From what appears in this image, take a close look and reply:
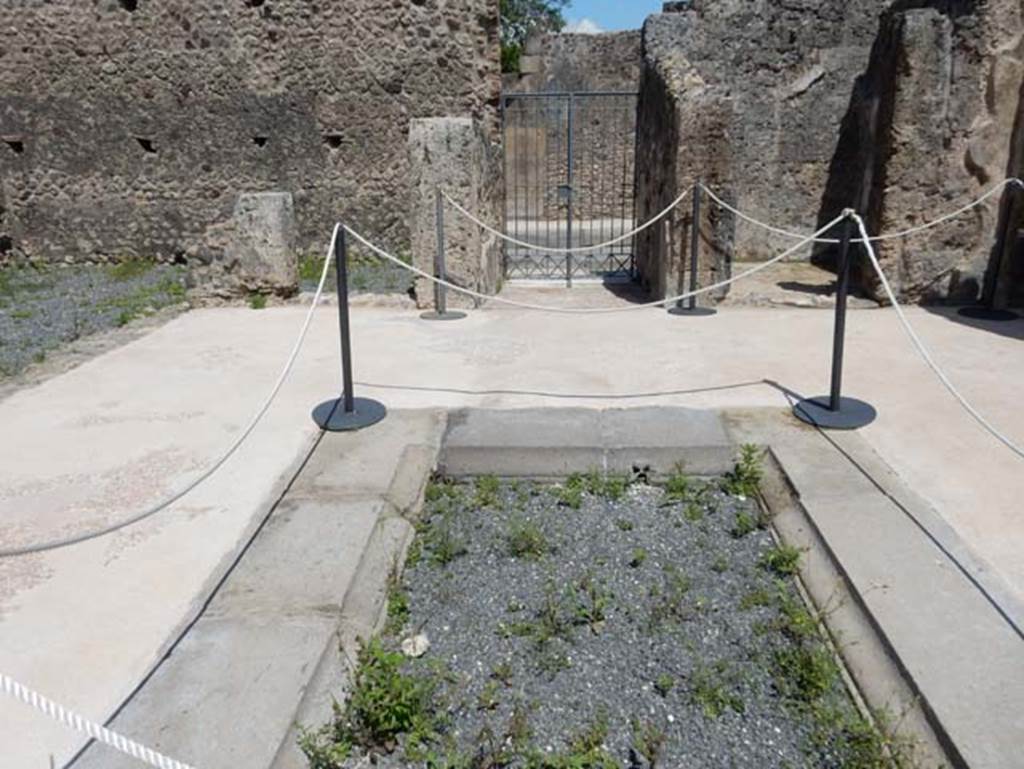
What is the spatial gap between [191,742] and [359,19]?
9.53 meters

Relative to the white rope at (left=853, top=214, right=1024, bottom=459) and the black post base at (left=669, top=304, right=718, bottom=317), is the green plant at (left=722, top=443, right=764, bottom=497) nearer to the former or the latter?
the white rope at (left=853, top=214, right=1024, bottom=459)

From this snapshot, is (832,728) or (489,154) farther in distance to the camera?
(489,154)

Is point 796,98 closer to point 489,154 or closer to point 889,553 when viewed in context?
point 489,154

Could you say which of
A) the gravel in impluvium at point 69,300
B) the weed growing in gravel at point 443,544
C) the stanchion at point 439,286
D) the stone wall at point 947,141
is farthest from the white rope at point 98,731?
the stone wall at point 947,141

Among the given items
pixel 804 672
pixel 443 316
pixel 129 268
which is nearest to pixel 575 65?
pixel 129 268

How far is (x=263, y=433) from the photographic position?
3.86 metres

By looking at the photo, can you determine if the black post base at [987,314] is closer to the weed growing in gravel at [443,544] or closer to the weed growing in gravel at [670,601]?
the weed growing in gravel at [670,601]

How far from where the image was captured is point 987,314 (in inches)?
234

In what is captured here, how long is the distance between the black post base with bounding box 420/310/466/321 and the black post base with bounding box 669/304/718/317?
1718mm

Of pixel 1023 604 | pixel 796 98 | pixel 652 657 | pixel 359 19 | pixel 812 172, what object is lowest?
pixel 652 657

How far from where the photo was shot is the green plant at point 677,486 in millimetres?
3389

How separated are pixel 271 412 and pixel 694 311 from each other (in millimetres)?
3585

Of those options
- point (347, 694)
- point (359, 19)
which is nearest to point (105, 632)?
point (347, 694)

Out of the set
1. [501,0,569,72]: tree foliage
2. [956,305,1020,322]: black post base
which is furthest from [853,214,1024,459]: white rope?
[501,0,569,72]: tree foliage
